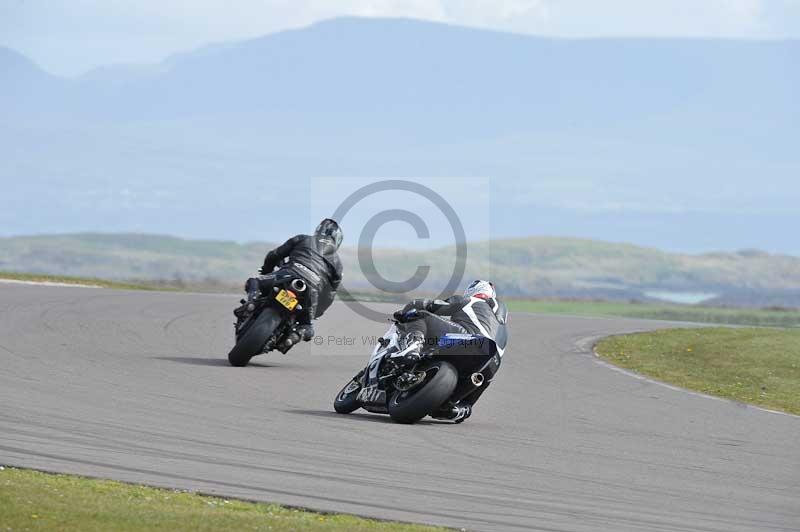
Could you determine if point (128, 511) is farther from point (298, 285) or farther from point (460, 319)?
point (298, 285)

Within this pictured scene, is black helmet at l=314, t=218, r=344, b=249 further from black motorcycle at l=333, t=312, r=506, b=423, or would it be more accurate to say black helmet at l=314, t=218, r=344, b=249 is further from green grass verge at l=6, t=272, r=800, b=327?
green grass verge at l=6, t=272, r=800, b=327

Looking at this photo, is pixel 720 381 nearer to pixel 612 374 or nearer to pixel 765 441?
pixel 612 374

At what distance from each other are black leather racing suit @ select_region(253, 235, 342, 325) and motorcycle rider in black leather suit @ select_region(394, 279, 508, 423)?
200 inches

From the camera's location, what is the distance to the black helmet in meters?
21.4

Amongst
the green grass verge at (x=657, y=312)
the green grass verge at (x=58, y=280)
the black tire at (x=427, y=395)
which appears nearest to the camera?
the black tire at (x=427, y=395)

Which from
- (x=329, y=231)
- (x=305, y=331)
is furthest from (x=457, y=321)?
(x=329, y=231)

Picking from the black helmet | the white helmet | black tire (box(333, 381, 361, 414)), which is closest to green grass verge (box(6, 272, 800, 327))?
the black helmet

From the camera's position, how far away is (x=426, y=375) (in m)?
15.3

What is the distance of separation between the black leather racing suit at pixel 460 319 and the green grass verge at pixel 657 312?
30087mm

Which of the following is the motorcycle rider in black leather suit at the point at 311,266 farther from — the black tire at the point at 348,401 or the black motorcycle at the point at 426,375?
the black motorcycle at the point at 426,375

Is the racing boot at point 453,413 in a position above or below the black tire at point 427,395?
below

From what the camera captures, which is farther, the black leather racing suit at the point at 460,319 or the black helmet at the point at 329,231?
the black helmet at the point at 329,231

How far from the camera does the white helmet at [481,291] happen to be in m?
15.9

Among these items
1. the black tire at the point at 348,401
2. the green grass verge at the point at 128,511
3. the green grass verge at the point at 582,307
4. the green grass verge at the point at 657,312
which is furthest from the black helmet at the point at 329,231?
the green grass verge at the point at 657,312
